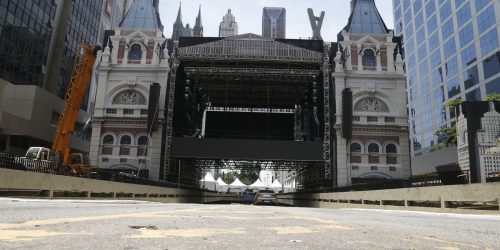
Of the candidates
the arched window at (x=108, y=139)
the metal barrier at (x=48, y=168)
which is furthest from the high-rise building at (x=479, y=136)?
the arched window at (x=108, y=139)

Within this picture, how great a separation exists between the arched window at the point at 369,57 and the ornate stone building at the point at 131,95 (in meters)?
22.0

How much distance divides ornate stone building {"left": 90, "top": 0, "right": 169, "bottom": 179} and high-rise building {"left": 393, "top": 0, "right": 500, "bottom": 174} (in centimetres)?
3101

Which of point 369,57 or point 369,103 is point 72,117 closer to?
point 369,103

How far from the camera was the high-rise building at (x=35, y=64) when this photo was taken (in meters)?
41.6

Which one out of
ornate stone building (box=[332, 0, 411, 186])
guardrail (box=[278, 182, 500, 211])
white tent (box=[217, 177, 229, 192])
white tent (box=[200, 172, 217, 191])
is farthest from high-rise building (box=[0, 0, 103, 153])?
guardrail (box=[278, 182, 500, 211])

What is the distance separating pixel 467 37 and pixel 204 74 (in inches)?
1630

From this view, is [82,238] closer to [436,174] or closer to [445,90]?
[436,174]

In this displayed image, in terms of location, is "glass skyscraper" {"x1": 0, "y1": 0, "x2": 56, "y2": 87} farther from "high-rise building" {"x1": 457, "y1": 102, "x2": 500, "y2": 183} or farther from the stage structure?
"high-rise building" {"x1": 457, "y1": 102, "x2": 500, "y2": 183}

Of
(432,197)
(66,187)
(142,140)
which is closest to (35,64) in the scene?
(142,140)

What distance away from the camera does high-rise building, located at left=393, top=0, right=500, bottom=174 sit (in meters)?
52.2

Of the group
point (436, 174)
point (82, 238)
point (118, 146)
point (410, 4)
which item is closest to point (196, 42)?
point (118, 146)

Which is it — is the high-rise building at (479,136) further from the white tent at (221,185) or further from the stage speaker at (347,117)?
the white tent at (221,185)

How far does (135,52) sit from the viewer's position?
1779 inches

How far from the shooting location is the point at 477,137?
2125 cm
